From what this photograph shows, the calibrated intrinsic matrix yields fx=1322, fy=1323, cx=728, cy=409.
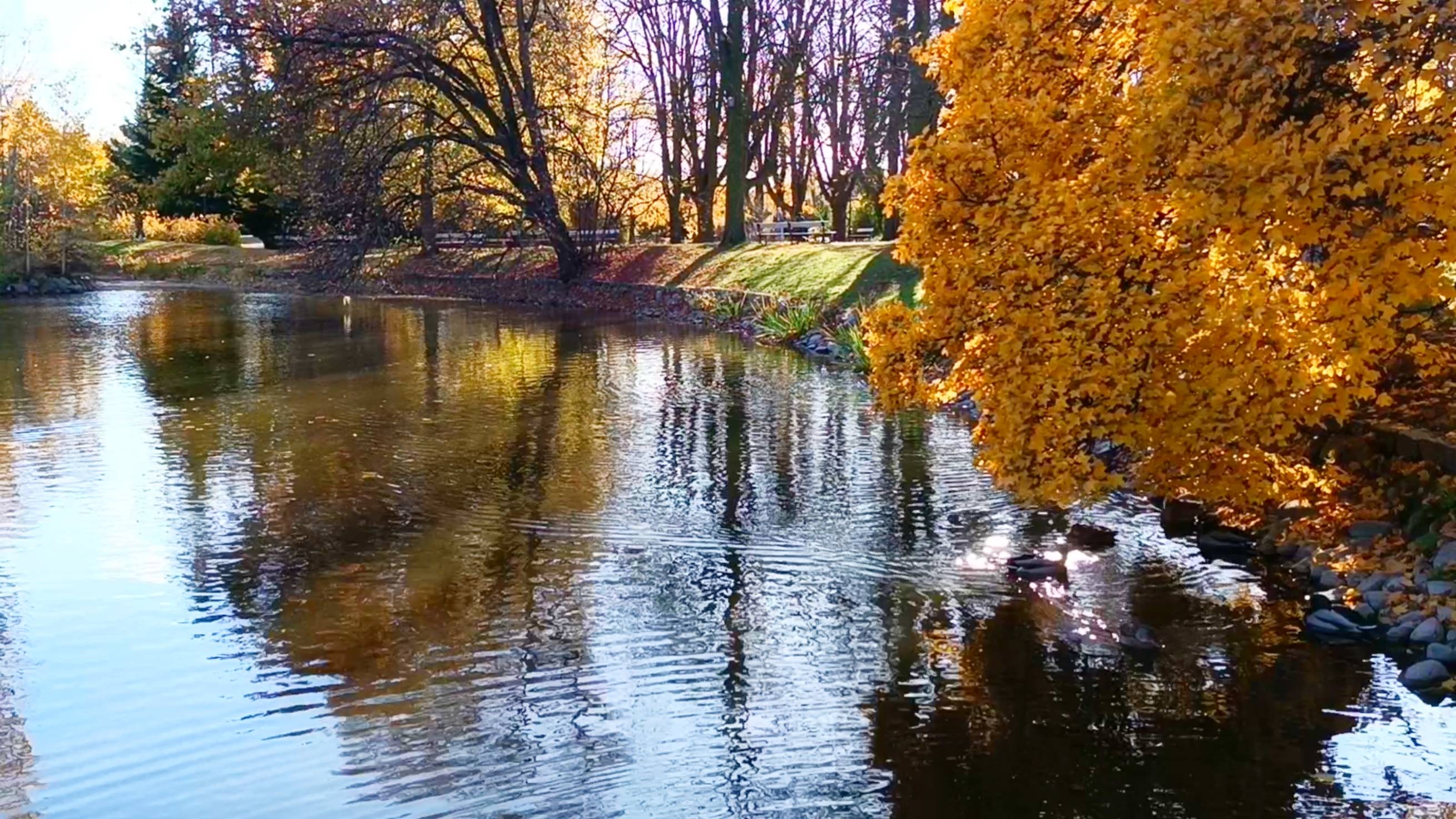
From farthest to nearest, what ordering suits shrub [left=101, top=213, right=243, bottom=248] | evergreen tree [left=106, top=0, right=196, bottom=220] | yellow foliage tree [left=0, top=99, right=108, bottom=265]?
shrub [left=101, top=213, right=243, bottom=248] < evergreen tree [left=106, top=0, right=196, bottom=220] < yellow foliage tree [left=0, top=99, right=108, bottom=265]

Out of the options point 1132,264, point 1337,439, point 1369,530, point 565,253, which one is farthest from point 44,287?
point 1369,530

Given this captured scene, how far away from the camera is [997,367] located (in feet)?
25.7

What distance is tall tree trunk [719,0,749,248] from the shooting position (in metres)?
28.0

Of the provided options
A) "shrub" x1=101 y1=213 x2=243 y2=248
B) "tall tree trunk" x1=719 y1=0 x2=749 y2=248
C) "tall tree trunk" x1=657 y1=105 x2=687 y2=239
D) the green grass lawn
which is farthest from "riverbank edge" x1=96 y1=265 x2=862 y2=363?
"tall tree trunk" x1=657 y1=105 x2=687 y2=239

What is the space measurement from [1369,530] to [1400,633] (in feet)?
4.32

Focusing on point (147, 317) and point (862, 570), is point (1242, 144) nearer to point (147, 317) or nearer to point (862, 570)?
point (862, 570)

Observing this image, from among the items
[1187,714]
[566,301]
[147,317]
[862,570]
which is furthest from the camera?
[566,301]

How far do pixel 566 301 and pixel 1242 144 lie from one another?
2433 cm

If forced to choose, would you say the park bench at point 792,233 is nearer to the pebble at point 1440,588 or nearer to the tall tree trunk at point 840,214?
the tall tree trunk at point 840,214

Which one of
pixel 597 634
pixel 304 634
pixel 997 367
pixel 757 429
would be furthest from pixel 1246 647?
pixel 757 429

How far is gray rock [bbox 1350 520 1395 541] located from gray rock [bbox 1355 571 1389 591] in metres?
0.56

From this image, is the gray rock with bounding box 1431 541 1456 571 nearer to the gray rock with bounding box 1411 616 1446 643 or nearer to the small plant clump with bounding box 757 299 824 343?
the gray rock with bounding box 1411 616 1446 643

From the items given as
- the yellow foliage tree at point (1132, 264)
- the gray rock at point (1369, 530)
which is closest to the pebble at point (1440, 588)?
the gray rock at point (1369, 530)

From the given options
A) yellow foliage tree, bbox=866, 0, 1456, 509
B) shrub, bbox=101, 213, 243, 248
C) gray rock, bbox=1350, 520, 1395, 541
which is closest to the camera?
yellow foliage tree, bbox=866, 0, 1456, 509
